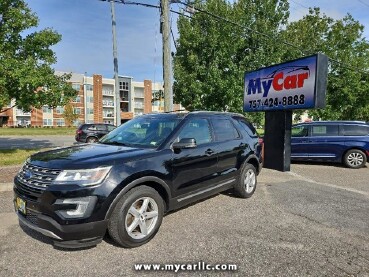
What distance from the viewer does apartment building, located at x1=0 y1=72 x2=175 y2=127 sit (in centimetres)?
6925

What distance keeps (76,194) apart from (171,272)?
1.39 m

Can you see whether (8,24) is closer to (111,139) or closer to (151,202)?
(111,139)

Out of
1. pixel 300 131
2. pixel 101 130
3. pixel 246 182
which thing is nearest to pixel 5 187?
pixel 246 182

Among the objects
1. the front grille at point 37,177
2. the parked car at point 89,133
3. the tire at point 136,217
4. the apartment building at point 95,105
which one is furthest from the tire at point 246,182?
the apartment building at point 95,105

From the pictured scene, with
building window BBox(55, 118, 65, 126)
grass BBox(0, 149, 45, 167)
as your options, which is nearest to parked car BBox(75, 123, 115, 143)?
grass BBox(0, 149, 45, 167)

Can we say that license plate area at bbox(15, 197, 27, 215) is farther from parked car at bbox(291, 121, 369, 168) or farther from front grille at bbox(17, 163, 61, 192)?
parked car at bbox(291, 121, 369, 168)

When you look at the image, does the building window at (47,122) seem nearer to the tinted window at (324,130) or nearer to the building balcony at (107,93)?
the building balcony at (107,93)

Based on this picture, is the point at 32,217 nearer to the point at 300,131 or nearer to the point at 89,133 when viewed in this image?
the point at 300,131

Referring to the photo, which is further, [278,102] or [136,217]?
[278,102]

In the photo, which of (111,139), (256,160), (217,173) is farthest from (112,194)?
(256,160)

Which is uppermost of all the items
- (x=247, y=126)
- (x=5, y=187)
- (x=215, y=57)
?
(x=215, y=57)

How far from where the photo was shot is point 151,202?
12.7 ft

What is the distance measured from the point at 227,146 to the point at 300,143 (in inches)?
256

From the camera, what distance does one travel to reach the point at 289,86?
857 cm
